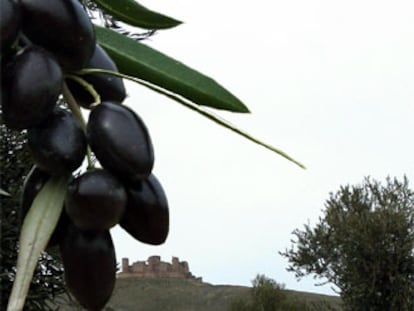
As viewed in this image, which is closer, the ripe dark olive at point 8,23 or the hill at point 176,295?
the ripe dark olive at point 8,23

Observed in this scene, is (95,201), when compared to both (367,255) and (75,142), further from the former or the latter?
(367,255)

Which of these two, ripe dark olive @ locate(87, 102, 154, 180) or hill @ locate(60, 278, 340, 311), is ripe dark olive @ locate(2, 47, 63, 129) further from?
hill @ locate(60, 278, 340, 311)

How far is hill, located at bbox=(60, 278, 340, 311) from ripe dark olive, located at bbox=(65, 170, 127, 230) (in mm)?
13599

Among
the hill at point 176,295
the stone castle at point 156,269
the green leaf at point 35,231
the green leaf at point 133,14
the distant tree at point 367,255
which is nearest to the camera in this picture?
the green leaf at point 35,231

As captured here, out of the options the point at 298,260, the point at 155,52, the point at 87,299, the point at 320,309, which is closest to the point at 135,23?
the point at 155,52

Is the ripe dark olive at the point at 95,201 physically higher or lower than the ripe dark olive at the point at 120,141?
lower

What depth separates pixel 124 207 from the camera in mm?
270

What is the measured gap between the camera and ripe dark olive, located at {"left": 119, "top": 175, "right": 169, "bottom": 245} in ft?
0.92

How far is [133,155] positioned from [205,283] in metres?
16.0

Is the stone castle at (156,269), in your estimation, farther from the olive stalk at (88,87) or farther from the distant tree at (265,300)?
the olive stalk at (88,87)

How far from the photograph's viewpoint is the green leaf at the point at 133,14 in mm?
339

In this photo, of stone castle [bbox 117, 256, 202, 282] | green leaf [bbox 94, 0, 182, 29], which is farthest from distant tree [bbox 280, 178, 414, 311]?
green leaf [bbox 94, 0, 182, 29]

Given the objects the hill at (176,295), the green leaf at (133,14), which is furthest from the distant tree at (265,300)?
the green leaf at (133,14)

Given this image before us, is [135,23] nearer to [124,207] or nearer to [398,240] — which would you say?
[124,207]
